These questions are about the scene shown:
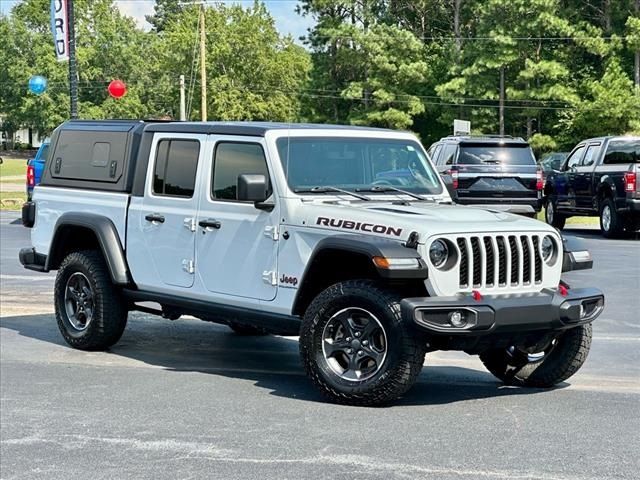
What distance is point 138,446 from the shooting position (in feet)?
18.2

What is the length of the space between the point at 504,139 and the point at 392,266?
14300 millimetres

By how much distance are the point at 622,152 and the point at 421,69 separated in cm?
3956

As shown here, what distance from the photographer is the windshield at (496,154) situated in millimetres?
19672

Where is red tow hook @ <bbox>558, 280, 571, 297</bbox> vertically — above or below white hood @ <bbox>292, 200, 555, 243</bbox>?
below

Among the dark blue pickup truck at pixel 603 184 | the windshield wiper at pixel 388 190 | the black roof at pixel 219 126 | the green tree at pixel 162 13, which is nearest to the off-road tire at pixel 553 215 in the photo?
the dark blue pickup truck at pixel 603 184

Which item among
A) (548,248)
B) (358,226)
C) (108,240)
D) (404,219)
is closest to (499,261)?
(548,248)

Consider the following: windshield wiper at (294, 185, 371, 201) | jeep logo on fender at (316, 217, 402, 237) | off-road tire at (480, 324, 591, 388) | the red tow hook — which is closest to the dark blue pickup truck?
off-road tire at (480, 324, 591, 388)

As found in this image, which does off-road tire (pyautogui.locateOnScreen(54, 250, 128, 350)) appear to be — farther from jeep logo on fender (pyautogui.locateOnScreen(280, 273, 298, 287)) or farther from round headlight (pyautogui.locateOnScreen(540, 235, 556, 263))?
round headlight (pyautogui.locateOnScreen(540, 235, 556, 263))

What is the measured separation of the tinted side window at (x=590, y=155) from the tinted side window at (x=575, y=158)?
293 millimetres

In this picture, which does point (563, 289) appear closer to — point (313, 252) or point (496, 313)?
point (496, 313)

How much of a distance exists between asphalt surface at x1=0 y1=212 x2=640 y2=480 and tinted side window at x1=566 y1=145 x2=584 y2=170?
12.7 m

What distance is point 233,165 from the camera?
24.5 ft

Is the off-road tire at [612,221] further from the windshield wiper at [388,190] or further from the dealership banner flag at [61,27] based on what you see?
the dealership banner flag at [61,27]

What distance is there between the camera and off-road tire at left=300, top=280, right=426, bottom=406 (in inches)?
243
